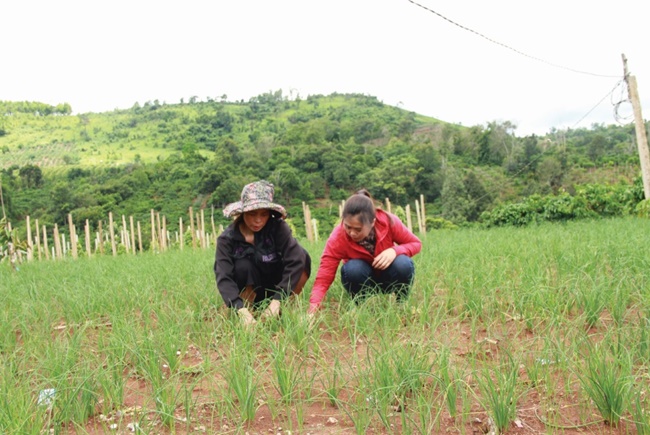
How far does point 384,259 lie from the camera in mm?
3289

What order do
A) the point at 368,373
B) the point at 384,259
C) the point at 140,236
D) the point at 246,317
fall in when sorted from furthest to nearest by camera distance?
the point at 140,236
the point at 384,259
the point at 246,317
the point at 368,373

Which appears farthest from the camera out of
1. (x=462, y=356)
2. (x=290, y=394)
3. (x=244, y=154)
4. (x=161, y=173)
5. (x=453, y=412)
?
(x=244, y=154)

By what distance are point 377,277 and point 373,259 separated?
0.44 ft

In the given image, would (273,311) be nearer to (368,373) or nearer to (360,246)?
(360,246)

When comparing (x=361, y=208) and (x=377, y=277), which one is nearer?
(x=361, y=208)

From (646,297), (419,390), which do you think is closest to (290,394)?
(419,390)

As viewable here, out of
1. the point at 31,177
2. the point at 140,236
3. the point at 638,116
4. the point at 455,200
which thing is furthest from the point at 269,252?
the point at 31,177

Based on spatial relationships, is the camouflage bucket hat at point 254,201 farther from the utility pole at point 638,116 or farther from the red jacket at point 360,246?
the utility pole at point 638,116

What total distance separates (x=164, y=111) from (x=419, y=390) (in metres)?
84.9

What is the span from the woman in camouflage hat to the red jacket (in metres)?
0.18

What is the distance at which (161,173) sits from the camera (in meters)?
43.4

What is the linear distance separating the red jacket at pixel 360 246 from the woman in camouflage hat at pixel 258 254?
0.59ft

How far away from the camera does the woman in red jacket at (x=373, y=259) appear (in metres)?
3.33

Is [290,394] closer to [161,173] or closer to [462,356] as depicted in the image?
[462,356]
